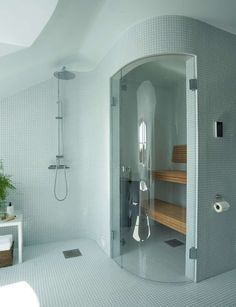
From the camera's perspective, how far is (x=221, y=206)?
192 centimetres

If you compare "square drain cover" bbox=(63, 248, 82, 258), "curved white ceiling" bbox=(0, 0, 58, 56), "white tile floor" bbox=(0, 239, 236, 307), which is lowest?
"square drain cover" bbox=(63, 248, 82, 258)

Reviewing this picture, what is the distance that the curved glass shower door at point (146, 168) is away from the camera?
7.30 ft

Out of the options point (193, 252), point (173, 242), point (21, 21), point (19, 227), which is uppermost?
point (21, 21)

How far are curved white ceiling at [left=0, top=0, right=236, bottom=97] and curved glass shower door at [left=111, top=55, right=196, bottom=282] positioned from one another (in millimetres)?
412

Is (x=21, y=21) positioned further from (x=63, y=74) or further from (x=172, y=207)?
(x=172, y=207)

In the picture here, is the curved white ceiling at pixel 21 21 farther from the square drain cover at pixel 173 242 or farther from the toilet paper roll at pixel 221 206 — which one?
the square drain cover at pixel 173 242

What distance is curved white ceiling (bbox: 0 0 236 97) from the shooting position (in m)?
1.64

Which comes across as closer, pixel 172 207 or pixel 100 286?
pixel 100 286

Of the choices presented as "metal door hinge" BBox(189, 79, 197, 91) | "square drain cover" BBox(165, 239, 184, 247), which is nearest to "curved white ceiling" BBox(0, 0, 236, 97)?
"metal door hinge" BBox(189, 79, 197, 91)

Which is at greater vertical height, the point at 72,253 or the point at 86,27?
the point at 86,27

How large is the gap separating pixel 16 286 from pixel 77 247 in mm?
896

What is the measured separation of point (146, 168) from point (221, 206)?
2.67 feet

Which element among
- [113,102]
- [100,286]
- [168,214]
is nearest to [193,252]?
[168,214]

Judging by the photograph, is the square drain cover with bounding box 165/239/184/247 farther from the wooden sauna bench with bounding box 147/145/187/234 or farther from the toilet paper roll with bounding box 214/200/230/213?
the toilet paper roll with bounding box 214/200/230/213
